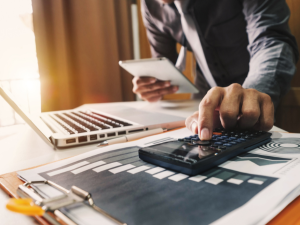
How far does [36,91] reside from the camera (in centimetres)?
147

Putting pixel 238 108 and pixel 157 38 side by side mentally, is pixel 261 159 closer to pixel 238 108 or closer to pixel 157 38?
pixel 238 108

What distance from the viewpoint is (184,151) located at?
0.98 feet

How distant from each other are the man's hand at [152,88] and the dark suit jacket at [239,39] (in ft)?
0.86

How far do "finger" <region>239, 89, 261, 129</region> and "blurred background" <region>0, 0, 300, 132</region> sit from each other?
A: 3.00 feet

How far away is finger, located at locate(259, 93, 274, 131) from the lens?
427 mm

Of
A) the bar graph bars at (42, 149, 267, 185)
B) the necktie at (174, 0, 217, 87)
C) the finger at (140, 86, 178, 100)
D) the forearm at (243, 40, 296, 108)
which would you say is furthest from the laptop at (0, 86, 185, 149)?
the necktie at (174, 0, 217, 87)

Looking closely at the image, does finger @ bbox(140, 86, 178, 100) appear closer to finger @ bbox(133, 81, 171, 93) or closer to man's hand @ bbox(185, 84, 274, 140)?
finger @ bbox(133, 81, 171, 93)

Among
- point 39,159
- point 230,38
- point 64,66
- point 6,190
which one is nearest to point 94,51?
point 64,66

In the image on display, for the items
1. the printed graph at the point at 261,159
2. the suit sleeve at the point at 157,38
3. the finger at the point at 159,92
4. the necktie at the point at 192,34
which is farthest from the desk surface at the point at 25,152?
the suit sleeve at the point at 157,38

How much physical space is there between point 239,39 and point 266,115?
67cm

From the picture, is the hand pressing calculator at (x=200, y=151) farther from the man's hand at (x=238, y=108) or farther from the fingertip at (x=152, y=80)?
the fingertip at (x=152, y=80)

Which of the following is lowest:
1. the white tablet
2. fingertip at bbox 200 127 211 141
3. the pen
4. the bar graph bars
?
the pen

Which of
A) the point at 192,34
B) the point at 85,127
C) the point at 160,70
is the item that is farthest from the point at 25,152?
the point at 192,34

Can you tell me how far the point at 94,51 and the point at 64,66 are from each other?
25 cm
